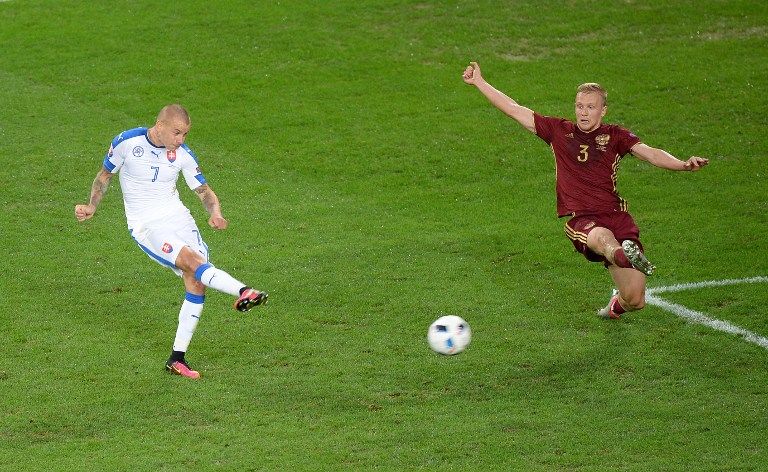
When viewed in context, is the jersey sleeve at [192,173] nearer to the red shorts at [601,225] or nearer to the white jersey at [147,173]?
the white jersey at [147,173]

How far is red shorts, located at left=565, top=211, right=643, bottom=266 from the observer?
10.4 metres

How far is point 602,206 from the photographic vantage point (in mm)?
10531

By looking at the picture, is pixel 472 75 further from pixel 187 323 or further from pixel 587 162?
pixel 187 323

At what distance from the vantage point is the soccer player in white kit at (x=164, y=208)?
32.6 feet

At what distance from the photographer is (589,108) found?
407 inches

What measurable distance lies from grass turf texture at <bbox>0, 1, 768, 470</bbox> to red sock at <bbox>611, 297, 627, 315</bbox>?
17cm

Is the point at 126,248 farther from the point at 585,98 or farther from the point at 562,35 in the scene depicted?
the point at 562,35

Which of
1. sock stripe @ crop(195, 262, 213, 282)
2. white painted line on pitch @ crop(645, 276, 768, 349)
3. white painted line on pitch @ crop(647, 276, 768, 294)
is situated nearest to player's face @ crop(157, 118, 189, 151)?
sock stripe @ crop(195, 262, 213, 282)

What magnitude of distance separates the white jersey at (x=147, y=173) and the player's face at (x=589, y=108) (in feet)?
10.9

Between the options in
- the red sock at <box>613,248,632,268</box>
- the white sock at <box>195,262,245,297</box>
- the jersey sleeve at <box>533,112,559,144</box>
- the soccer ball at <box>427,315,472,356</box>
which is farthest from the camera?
the jersey sleeve at <box>533,112,559,144</box>

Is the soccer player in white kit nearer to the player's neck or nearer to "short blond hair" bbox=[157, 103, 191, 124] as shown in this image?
the player's neck

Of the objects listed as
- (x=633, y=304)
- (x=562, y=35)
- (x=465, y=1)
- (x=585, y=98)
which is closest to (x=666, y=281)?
(x=633, y=304)

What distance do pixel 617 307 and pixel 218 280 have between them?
3743 mm

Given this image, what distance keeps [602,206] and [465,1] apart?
11080 mm
